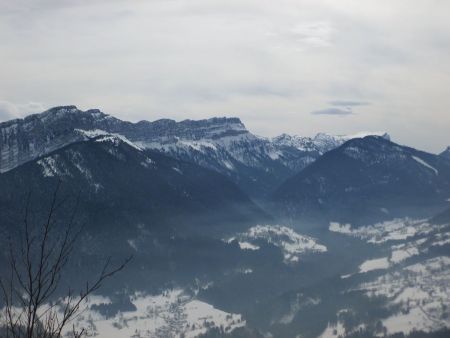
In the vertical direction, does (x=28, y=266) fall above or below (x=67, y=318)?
above

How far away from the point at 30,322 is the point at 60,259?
1.67m

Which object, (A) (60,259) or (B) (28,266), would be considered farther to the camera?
(A) (60,259)

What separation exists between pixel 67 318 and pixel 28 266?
174 centimetres

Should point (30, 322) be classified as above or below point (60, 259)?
below

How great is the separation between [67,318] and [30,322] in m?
0.85

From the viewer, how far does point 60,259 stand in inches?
624

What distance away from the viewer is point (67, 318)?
50.3 ft

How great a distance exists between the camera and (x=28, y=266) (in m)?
14.5

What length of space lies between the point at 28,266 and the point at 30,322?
4.93ft

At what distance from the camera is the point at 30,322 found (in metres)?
15.0

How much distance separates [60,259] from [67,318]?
1470 mm

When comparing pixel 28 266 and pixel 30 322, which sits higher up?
pixel 28 266
